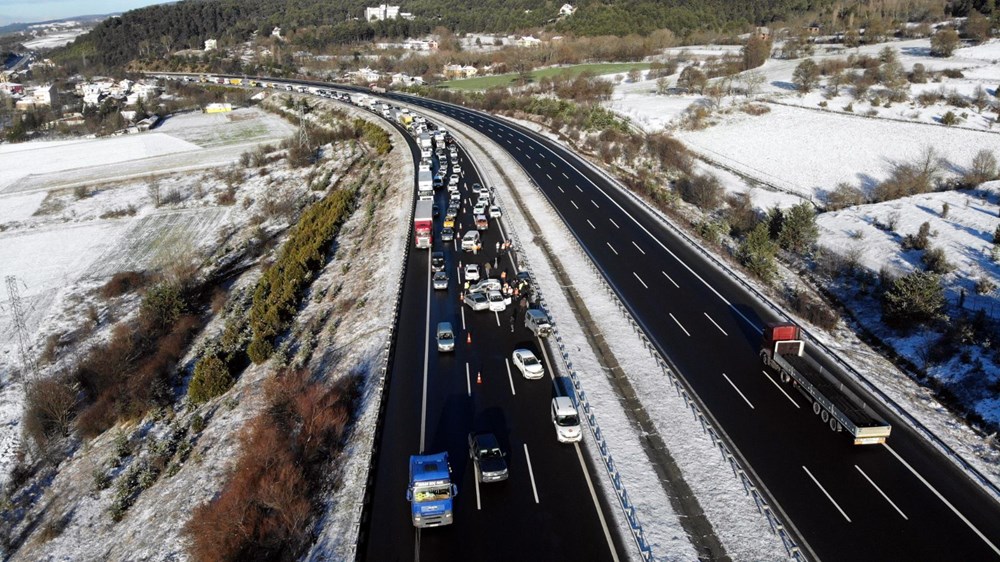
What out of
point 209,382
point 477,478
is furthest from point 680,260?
point 209,382

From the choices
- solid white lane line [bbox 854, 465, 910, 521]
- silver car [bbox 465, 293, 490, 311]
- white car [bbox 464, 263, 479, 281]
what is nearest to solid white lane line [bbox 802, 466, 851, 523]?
solid white lane line [bbox 854, 465, 910, 521]

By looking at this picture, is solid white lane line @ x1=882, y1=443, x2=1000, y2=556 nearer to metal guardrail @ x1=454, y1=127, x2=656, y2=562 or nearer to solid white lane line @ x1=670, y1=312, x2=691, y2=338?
metal guardrail @ x1=454, y1=127, x2=656, y2=562

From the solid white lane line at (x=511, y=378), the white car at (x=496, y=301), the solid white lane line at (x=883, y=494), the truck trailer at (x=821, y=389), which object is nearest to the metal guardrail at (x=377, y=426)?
the white car at (x=496, y=301)

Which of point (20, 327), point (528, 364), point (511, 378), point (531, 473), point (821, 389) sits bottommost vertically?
point (20, 327)

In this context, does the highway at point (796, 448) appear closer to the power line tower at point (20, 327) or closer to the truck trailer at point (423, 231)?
the truck trailer at point (423, 231)

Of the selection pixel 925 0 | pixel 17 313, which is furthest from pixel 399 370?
pixel 925 0

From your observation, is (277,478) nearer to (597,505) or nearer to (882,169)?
(597,505)
